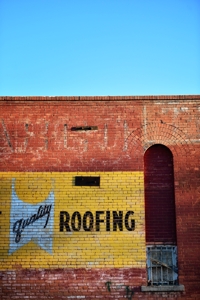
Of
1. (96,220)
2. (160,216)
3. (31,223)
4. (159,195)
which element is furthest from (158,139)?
(31,223)

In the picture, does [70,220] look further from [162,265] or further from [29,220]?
[162,265]

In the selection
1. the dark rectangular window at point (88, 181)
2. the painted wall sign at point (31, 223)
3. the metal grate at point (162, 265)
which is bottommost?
the metal grate at point (162, 265)

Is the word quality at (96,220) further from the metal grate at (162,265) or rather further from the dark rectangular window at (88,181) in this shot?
the metal grate at (162,265)

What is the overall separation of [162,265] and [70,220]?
2.68 m

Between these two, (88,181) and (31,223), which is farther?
(88,181)

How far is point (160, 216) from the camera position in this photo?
34.7 feet

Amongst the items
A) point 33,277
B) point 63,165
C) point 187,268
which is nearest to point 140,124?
point 63,165

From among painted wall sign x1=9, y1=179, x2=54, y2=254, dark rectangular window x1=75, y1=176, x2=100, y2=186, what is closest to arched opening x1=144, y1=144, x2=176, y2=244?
dark rectangular window x1=75, y1=176, x2=100, y2=186

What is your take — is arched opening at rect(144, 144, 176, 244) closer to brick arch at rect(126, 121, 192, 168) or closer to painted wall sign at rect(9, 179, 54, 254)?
brick arch at rect(126, 121, 192, 168)

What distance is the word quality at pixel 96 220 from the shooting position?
10.4m

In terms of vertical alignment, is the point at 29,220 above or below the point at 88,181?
below

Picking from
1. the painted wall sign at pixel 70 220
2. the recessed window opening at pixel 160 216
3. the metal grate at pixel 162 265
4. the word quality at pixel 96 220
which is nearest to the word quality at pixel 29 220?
the painted wall sign at pixel 70 220

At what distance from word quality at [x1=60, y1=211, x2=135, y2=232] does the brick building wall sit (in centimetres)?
3

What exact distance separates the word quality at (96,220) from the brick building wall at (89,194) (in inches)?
1.0
